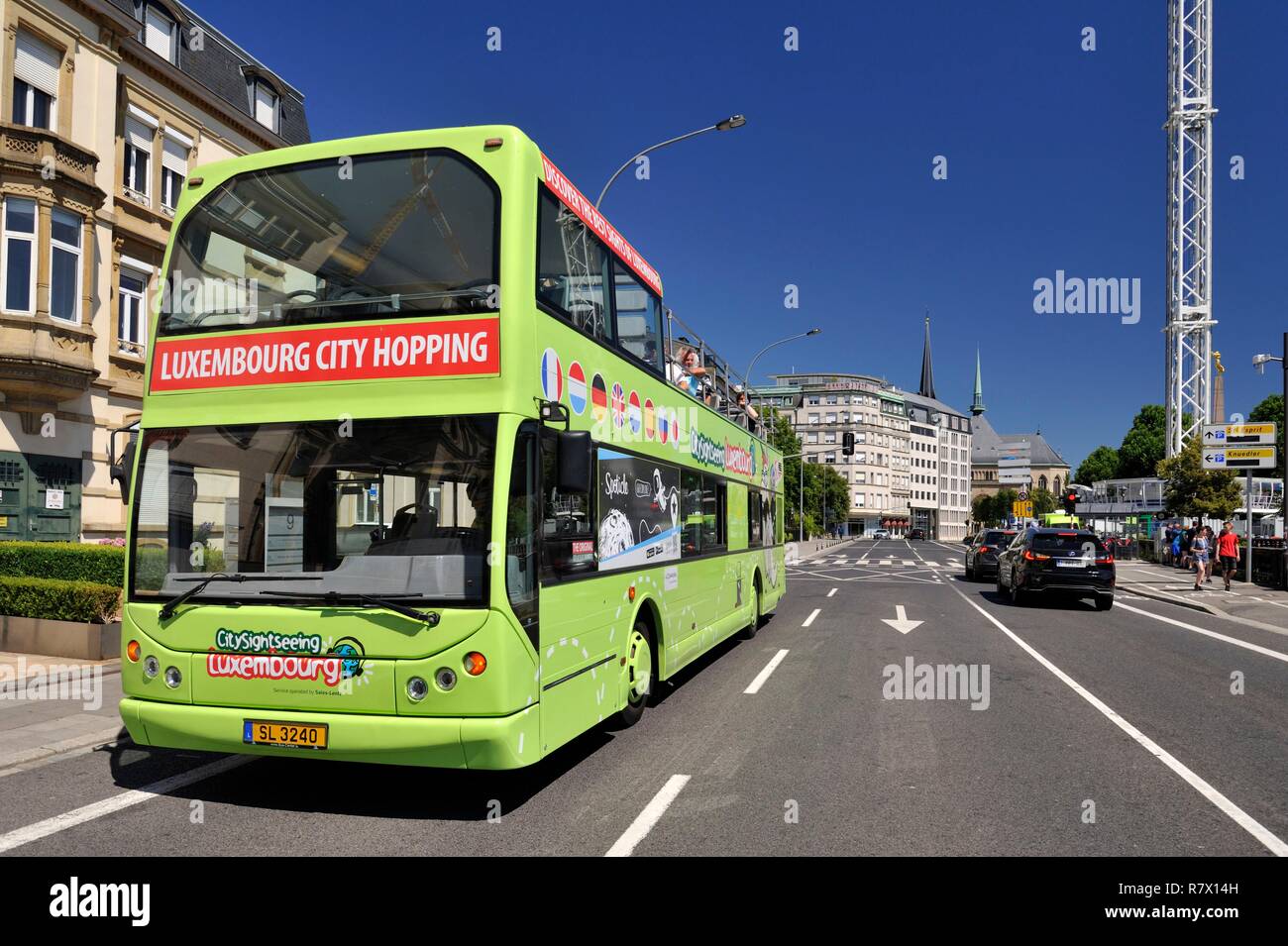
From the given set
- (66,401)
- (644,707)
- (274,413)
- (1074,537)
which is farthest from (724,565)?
(66,401)

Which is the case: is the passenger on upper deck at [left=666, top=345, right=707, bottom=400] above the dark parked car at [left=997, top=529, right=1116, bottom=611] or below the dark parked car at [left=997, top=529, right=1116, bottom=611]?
above

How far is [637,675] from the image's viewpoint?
25.2 ft

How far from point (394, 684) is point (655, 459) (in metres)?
3.87

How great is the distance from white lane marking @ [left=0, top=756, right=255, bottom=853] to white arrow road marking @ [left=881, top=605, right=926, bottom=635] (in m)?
10.8

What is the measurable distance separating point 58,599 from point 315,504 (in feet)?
23.3

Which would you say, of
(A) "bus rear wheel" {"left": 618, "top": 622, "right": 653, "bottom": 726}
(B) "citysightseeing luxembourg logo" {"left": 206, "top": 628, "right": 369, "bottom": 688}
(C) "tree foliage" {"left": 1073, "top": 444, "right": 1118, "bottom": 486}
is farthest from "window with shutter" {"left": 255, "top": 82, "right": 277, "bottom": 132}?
(C) "tree foliage" {"left": 1073, "top": 444, "right": 1118, "bottom": 486}

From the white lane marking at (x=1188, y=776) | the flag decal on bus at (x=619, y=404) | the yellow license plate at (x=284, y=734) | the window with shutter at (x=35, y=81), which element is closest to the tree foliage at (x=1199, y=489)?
the white lane marking at (x=1188, y=776)

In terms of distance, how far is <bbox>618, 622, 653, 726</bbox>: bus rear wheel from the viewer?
24.5 feet

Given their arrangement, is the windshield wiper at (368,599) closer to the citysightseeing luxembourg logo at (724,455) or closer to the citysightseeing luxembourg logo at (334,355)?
the citysightseeing luxembourg logo at (334,355)

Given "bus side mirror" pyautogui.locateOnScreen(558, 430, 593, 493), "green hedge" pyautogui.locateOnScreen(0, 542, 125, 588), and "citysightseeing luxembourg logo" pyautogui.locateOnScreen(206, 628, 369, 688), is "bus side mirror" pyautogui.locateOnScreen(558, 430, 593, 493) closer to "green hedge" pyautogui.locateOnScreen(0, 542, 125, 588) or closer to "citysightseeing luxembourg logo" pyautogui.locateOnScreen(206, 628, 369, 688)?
"citysightseeing luxembourg logo" pyautogui.locateOnScreen(206, 628, 369, 688)

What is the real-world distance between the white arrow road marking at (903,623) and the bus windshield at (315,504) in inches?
428

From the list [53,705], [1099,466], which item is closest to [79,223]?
[53,705]
